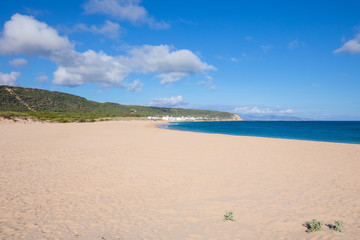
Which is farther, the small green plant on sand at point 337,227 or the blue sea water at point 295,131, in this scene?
the blue sea water at point 295,131

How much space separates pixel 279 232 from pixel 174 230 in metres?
2.51

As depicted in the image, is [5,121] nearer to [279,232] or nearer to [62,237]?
[62,237]

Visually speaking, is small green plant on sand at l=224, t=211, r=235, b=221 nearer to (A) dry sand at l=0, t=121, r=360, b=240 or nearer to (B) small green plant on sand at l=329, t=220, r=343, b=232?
(A) dry sand at l=0, t=121, r=360, b=240

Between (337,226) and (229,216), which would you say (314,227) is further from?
(229,216)

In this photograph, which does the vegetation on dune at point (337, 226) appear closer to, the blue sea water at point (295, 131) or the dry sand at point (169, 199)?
the dry sand at point (169, 199)

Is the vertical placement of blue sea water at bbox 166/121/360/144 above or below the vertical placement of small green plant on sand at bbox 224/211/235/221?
above

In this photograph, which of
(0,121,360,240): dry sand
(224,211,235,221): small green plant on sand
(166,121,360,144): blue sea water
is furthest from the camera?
(166,121,360,144): blue sea water

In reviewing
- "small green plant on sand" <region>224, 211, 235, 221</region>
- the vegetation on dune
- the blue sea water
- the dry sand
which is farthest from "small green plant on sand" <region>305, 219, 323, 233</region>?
the blue sea water

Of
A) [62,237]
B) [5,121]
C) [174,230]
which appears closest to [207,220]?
[174,230]

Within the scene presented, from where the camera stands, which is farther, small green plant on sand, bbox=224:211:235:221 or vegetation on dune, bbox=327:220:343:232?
small green plant on sand, bbox=224:211:235:221

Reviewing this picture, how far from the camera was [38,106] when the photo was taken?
8938cm

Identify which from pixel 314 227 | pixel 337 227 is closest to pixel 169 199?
pixel 314 227

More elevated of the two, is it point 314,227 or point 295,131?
point 295,131

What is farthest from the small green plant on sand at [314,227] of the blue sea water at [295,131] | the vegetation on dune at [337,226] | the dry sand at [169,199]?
the blue sea water at [295,131]
